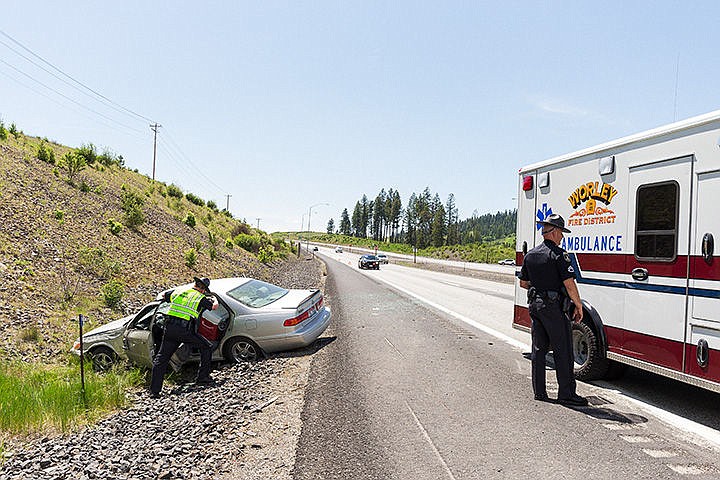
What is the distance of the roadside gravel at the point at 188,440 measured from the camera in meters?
4.54

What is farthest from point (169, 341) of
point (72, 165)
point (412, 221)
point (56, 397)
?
point (412, 221)

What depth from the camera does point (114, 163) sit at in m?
36.2

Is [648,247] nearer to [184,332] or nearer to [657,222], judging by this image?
[657,222]

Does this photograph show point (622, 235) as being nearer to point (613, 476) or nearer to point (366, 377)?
point (613, 476)

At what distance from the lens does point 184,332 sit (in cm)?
795

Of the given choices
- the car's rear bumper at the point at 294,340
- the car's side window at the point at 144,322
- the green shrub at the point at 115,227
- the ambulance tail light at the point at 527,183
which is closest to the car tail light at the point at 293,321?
the car's rear bumper at the point at 294,340

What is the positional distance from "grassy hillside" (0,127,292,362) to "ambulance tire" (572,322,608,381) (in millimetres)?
9740

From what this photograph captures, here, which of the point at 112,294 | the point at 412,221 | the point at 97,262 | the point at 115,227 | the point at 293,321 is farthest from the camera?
the point at 412,221

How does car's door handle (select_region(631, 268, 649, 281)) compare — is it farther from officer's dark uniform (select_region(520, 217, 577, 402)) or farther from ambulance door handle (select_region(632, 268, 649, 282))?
officer's dark uniform (select_region(520, 217, 577, 402))

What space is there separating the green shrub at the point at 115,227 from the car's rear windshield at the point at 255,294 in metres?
12.1

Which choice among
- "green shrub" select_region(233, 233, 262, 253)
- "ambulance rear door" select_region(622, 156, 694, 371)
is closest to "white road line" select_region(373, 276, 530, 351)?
"ambulance rear door" select_region(622, 156, 694, 371)

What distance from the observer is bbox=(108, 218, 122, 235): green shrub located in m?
20.1

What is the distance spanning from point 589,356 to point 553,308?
133 centimetres

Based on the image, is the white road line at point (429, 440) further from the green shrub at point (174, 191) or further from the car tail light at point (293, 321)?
the green shrub at point (174, 191)
